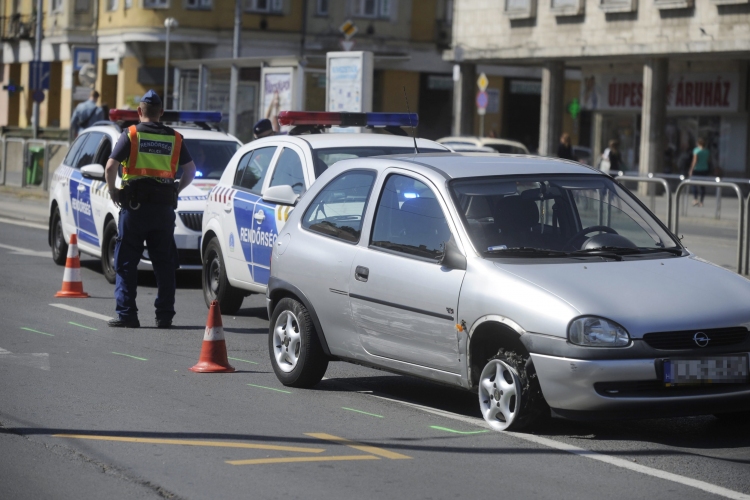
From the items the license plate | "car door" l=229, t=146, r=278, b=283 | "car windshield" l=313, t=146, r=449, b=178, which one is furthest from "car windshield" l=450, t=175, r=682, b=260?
"car door" l=229, t=146, r=278, b=283

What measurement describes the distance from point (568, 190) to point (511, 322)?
1385mm

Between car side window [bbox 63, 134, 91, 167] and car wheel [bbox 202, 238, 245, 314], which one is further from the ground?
car side window [bbox 63, 134, 91, 167]

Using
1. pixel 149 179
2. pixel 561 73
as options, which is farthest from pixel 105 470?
pixel 561 73

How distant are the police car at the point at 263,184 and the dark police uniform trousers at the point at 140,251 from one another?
672 millimetres

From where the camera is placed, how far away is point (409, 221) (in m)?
7.79

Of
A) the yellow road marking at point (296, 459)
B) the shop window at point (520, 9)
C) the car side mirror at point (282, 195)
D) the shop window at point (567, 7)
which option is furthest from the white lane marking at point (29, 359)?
the shop window at point (520, 9)

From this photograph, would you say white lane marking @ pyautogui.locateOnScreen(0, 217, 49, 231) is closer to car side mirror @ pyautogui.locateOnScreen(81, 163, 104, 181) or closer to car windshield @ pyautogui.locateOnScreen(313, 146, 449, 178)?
car side mirror @ pyautogui.locateOnScreen(81, 163, 104, 181)

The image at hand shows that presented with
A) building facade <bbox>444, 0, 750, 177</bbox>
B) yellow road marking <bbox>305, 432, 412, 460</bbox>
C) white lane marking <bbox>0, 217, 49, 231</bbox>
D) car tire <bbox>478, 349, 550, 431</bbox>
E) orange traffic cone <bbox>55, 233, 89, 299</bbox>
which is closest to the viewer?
yellow road marking <bbox>305, 432, 412, 460</bbox>

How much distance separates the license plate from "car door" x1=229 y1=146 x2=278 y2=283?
211 inches

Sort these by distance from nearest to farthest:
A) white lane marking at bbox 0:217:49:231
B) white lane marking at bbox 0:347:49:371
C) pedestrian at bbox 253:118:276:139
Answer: white lane marking at bbox 0:347:49:371 < pedestrian at bbox 253:118:276:139 < white lane marking at bbox 0:217:49:231

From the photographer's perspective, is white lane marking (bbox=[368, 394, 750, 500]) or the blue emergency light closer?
white lane marking (bbox=[368, 394, 750, 500])

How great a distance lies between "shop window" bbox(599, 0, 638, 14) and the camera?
3559 centimetres

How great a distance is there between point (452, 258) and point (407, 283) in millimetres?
371

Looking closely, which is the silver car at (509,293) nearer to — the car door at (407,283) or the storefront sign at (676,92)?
the car door at (407,283)
